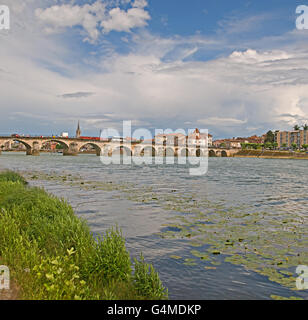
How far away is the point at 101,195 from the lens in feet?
71.2

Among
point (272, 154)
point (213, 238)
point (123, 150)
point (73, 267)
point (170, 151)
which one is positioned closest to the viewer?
point (73, 267)

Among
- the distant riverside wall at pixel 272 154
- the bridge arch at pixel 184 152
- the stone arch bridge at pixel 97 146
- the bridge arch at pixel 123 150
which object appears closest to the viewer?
the stone arch bridge at pixel 97 146

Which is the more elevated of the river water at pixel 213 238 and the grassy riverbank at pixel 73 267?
the grassy riverbank at pixel 73 267

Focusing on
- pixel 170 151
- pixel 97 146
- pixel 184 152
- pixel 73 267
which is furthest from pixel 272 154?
pixel 73 267

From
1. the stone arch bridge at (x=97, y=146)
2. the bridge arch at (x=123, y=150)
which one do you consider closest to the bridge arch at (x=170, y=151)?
the stone arch bridge at (x=97, y=146)

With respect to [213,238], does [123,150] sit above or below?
above

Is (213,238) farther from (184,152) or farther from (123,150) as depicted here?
(123,150)

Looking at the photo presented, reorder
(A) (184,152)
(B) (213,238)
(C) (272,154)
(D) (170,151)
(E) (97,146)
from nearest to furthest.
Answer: (B) (213,238) < (E) (97,146) < (A) (184,152) < (D) (170,151) < (C) (272,154)

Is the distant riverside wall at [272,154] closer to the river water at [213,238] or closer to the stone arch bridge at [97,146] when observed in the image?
the stone arch bridge at [97,146]

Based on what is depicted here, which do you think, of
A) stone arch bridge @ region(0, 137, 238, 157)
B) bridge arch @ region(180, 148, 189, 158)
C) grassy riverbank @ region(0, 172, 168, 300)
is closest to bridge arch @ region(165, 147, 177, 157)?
stone arch bridge @ region(0, 137, 238, 157)
